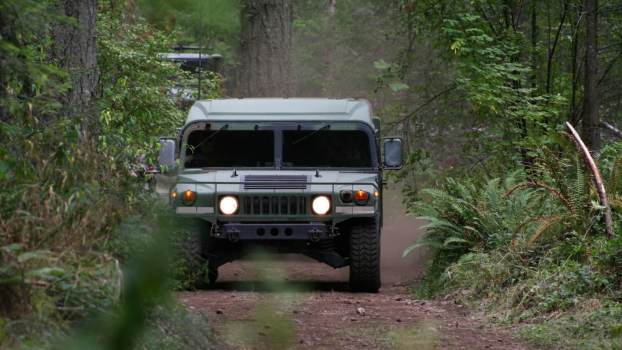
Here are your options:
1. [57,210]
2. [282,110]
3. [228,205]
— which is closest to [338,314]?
[228,205]

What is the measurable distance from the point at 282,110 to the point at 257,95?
191 inches

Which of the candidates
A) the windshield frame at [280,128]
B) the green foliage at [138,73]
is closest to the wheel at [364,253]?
the windshield frame at [280,128]

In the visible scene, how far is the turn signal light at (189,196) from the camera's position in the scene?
9.23 metres

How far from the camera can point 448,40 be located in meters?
13.5

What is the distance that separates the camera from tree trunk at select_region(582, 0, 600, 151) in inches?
531

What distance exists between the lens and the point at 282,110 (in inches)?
417

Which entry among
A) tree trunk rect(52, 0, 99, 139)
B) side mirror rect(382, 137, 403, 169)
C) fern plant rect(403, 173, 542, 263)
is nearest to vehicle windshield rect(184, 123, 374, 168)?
side mirror rect(382, 137, 403, 169)

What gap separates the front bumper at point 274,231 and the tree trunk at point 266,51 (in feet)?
20.4

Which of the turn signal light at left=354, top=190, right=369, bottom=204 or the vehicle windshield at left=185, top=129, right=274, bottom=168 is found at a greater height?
the vehicle windshield at left=185, top=129, right=274, bottom=168

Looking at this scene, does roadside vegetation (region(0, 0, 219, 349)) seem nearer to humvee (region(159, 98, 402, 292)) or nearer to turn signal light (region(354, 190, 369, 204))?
humvee (region(159, 98, 402, 292))

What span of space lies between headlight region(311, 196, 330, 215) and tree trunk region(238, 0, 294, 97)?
19.9 ft

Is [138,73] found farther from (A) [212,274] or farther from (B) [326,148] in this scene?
(A) [212,274]

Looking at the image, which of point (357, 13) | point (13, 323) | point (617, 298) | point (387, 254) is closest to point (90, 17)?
point (617, 298)

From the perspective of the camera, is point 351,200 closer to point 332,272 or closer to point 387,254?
point 332,272
